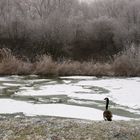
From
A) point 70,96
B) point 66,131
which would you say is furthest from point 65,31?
point 66,131

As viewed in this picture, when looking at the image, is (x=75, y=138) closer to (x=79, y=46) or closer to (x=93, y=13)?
(x=79, y=46)

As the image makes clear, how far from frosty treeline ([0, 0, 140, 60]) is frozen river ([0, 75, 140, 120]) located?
14.3 m

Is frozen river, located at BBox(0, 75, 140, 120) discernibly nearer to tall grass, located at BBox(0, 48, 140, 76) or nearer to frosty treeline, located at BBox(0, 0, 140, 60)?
tall grass, located at BBox(0, 48, 140, 76)

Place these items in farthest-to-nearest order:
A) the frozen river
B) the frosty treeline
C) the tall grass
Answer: the frosty treeline → the tall grass → the frozen river

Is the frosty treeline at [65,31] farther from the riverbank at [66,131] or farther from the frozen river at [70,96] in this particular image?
the riverbank at [66,131]

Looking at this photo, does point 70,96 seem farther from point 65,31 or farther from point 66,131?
point 65,31

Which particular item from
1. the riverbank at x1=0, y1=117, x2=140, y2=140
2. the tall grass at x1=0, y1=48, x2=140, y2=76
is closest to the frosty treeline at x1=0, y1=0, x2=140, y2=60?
the tall grass at x1=0, y1=48, x2=140, y2=76

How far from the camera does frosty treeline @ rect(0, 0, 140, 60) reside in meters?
42.2

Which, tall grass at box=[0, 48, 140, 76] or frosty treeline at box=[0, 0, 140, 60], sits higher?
frosty treeline at box=[0, 0, 140, 60]

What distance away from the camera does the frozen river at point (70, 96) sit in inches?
615

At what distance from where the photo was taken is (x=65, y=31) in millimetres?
44344

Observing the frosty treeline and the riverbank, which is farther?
the frosty treeline

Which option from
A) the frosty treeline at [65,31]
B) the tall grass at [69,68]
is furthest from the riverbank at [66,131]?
the frosty treeline at [65,31]

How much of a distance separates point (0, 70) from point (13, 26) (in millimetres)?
16447
